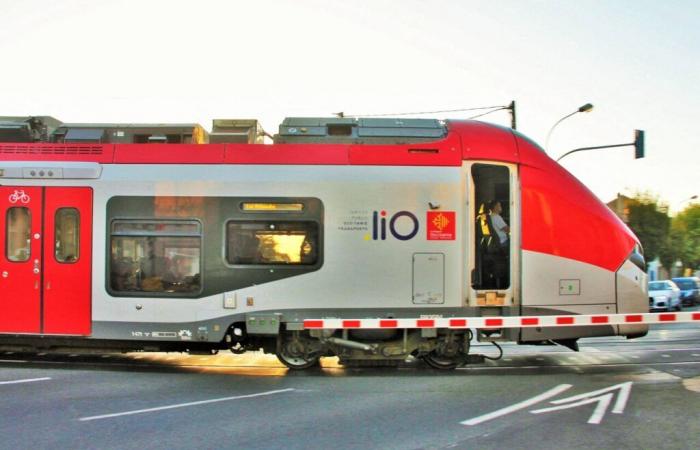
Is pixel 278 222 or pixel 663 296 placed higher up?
pixel 278 222

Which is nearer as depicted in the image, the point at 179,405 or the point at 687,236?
the point at 179,405

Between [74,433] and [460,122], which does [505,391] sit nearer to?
[460,122]

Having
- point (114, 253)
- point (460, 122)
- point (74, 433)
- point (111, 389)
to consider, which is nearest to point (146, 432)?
point (74, 433)

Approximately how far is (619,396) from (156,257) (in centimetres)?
642

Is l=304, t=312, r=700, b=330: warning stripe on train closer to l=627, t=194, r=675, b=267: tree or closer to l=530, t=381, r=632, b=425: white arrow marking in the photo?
l=530, t=381, r=632, b=425: white arrow marking

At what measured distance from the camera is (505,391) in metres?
7.67

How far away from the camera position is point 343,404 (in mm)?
7000

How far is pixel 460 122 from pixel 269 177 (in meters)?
2.99

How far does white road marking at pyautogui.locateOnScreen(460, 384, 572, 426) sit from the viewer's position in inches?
247

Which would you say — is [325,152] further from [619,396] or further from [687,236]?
[687,236]

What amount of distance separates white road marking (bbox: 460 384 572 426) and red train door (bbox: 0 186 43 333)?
641 centimetres

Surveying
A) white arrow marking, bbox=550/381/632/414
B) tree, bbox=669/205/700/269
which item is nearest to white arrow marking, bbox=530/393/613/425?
white arrow marking, bbox=550/381/632/414

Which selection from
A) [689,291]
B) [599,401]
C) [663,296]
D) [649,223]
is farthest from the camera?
[649,223]

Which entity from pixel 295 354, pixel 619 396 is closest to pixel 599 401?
pixel 619 396
